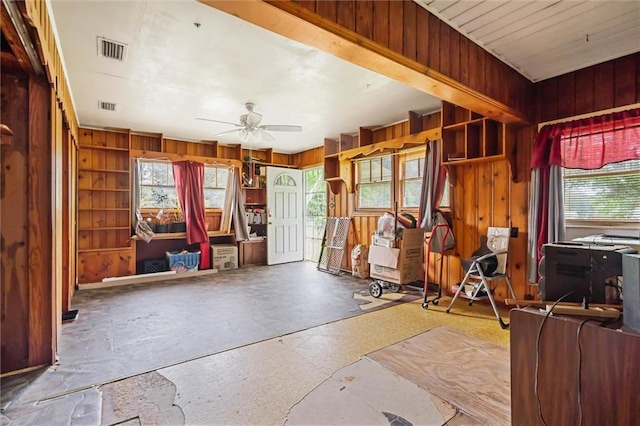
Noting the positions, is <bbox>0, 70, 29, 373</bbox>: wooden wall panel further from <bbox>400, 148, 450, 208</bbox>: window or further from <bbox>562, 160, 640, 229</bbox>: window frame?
<bbox>562, 160, 640, 229</bbox>: window frame

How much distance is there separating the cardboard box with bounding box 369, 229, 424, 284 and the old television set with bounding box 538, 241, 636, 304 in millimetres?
2208

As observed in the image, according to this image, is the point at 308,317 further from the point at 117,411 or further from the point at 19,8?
the point at 19,8

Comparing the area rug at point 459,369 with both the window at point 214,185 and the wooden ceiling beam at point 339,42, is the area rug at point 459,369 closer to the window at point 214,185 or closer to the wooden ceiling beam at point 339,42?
the wooden ceiling beam at point 339,42

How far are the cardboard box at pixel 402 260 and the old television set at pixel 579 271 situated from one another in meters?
2.21

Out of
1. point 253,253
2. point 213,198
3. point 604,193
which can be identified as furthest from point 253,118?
point 604,193

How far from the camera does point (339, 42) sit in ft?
5.95

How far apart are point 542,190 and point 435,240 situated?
4.30ft

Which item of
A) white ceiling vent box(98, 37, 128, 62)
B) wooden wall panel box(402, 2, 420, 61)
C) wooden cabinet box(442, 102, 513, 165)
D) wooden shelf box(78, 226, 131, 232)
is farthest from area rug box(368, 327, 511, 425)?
wooden shelf box(78, 226, 131, 232)

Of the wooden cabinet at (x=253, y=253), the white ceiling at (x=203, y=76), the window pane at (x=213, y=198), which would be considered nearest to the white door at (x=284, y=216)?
the wooden cabinet at (x=253, y=253)

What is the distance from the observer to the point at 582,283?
5.32ft

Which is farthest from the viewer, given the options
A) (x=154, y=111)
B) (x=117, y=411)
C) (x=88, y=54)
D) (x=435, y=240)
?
(x=154, y=111)

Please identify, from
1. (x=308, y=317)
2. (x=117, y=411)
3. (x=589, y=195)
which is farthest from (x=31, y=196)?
(x=589, y=195)

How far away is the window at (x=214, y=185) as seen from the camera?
6.33 meters

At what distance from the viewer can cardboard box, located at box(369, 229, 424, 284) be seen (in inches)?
155
